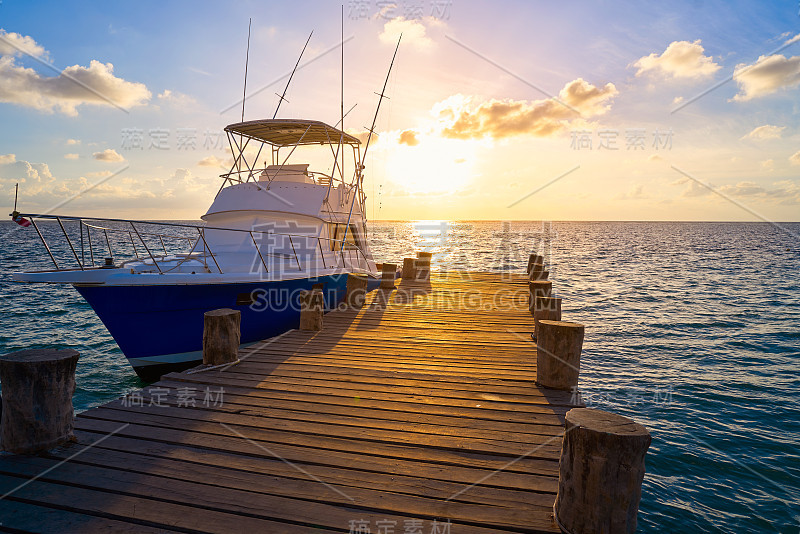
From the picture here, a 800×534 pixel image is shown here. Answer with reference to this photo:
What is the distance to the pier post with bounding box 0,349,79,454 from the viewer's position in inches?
135

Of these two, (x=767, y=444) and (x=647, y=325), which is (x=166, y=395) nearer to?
(x=767, y=444)

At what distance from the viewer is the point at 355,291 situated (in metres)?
10.8

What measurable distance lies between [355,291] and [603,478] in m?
8.50

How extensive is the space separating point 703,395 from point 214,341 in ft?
34.4

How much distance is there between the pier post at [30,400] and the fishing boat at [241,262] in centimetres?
267

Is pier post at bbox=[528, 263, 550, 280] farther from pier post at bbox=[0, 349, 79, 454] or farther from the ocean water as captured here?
pier post at bbox=[0, 349, 79, 454]

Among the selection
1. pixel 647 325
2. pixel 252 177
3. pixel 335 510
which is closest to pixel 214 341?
pixel 335 510

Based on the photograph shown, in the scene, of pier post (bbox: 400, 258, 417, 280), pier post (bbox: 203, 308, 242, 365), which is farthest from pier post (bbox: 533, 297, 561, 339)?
pier post (bbox: 400, 258, 417, 280)

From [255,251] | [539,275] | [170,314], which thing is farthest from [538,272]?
[170,314]

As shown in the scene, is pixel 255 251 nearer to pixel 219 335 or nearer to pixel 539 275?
pixel 219 335

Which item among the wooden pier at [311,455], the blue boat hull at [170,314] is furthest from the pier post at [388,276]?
the wooden pier at [311,455]

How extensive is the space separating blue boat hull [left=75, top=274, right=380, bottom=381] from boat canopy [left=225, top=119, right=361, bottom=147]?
453 cm

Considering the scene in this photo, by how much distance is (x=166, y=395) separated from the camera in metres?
4.93

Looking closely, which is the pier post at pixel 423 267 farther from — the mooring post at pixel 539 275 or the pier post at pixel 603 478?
the pier post at pixel 603 478
